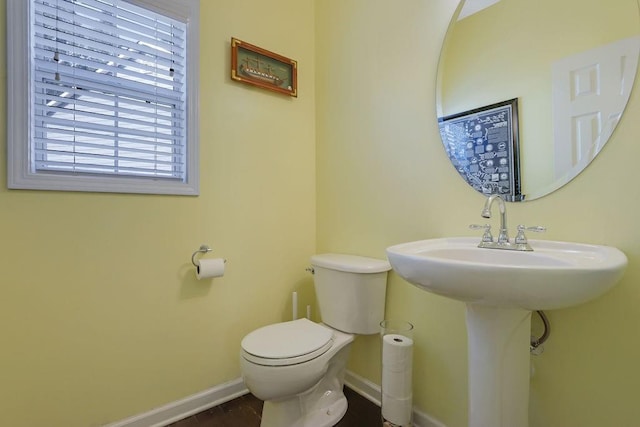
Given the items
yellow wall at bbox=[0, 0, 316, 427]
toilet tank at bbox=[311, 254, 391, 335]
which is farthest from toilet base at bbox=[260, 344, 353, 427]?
yellow wall at bbox=[0, 0, 316, 427]

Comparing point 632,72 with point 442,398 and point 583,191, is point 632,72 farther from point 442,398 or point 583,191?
point 442,398

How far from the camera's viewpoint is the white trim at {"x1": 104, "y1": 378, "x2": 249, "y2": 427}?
139cm

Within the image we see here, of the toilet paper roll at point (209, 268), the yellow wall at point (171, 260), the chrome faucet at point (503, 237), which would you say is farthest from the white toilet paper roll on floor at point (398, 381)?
the toilet paper roll at point (209, 268)

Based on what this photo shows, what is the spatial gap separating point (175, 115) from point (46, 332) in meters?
1.05

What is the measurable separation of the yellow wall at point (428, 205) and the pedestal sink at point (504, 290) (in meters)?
0.16

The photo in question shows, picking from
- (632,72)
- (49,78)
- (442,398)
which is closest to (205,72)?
(49,78)

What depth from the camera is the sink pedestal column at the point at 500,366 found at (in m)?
0.92

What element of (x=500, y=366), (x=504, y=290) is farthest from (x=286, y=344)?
(x=504, y=290)

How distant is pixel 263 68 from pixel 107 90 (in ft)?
2.56

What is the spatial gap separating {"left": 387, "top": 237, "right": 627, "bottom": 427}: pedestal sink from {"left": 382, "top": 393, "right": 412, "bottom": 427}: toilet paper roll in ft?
1.30

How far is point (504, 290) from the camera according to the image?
72 centimetres

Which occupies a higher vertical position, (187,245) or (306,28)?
(306,28)

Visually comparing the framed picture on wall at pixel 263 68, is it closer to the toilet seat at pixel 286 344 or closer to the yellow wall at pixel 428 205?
the yellow wall at pixel 428 205

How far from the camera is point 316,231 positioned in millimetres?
2002
